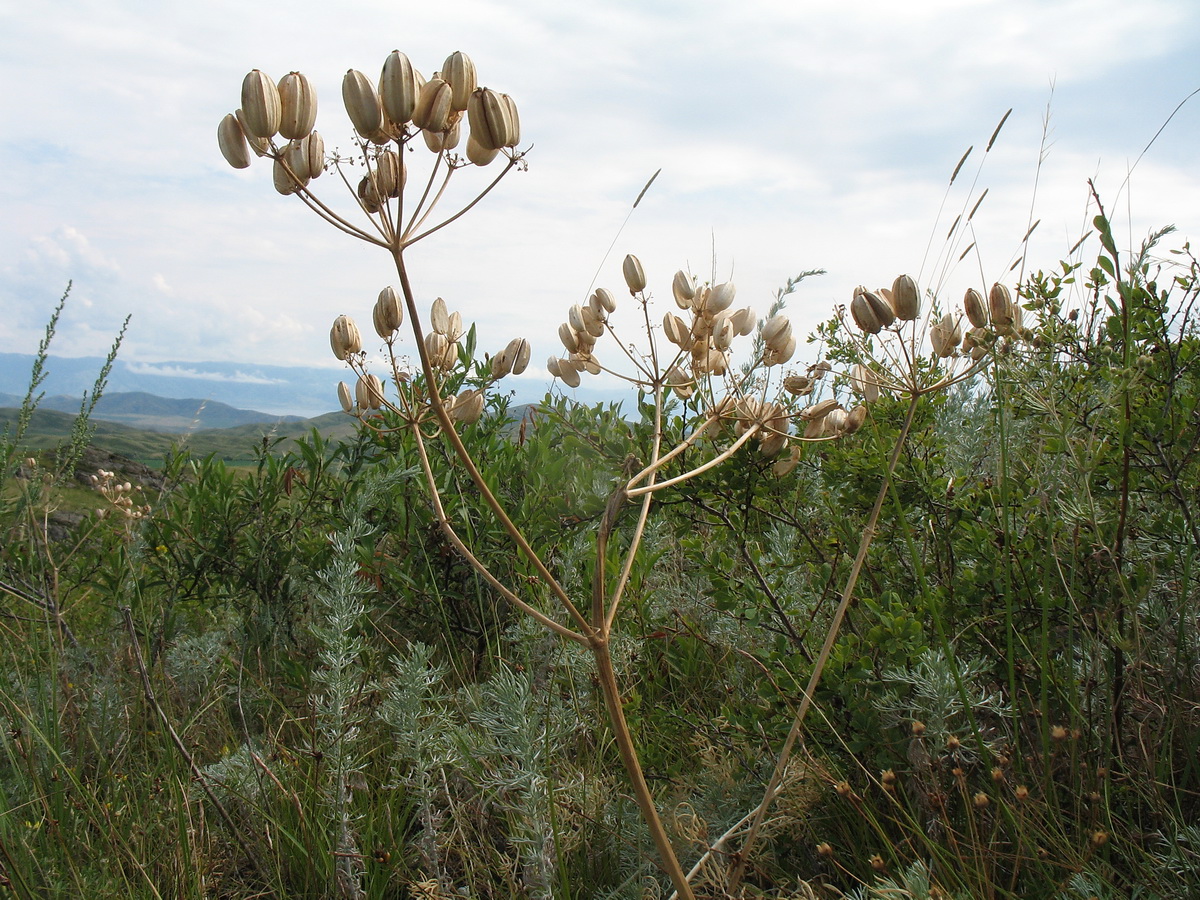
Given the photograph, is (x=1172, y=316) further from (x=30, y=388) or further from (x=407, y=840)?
(x=30, y=388)

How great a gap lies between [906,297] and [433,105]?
0.97 meters

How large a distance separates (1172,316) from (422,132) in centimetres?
198

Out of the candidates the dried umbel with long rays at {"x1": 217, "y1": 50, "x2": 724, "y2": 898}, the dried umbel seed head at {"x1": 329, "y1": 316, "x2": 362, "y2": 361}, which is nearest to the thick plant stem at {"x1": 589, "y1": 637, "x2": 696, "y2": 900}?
the dried umbel with long rays at {"x1": 217, "y1": 50, "x2": 724, "y2": 898}

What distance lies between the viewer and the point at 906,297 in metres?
1.55

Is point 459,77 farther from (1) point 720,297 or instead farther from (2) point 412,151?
(1) point 720,297

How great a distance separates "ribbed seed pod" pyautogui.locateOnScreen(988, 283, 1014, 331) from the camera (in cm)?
157

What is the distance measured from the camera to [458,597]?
2.77 metres

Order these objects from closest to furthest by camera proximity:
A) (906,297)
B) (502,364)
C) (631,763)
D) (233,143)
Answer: (631,763) < (233,143) < (906,297) < (502,364)

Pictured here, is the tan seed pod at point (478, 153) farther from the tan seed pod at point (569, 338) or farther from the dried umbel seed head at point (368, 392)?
the tan seed pod at point (569, 338)

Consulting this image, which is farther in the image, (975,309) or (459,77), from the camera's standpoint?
(975,309)

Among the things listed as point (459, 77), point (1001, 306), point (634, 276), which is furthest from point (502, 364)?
point (1001, 306)

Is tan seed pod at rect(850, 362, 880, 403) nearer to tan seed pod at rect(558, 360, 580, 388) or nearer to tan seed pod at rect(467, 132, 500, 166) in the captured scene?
tan seed pod at rect(558, 360, 580, 388)

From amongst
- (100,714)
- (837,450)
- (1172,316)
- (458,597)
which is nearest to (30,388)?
(100,714)

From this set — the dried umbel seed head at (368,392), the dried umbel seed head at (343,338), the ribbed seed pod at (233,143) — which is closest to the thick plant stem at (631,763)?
the dried umbel seed head at (368,392)
